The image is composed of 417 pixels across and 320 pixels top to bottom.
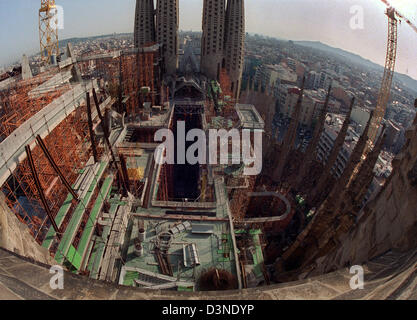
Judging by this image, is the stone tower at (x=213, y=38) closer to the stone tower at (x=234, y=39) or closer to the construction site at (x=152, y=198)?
the stone tower at (x=234, y=39)

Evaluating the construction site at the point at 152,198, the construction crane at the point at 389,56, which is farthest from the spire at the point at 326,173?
the construction crane at the point at 389,56

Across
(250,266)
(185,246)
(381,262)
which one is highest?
(381,262)

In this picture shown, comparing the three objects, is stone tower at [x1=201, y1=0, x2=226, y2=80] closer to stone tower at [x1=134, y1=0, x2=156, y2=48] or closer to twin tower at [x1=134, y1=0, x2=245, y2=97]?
twin tower at [x1=134, y1=0, x2=245, y2=97]

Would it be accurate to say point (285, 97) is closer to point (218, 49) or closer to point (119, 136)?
point (218, 49)

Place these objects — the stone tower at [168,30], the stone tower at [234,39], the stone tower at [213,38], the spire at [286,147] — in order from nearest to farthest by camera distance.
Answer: the spire at [286,147] → the stone tower at [168,30] → the stone tower at [213,38] → the stone tower at [234,39]

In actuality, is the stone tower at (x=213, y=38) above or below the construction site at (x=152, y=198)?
above

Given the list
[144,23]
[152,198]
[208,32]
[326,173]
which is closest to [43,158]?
[152,198]

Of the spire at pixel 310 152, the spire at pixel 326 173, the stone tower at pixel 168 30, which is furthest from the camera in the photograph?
the stone tower at pixel 168 30
